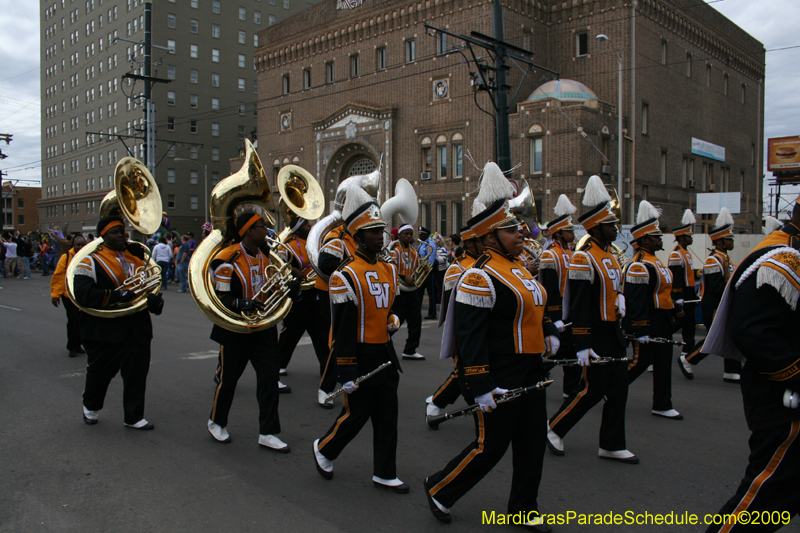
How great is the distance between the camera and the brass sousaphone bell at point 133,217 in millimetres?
5517

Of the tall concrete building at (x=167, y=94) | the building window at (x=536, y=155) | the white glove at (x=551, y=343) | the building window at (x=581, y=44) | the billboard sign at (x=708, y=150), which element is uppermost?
the tall concrete building at (x=167, y=94)

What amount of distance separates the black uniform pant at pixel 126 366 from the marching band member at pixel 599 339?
374 cm

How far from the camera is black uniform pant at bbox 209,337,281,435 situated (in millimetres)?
5039

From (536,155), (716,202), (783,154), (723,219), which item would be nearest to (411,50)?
(536,155)

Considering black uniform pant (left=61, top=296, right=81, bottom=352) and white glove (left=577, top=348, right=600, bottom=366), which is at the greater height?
white glove (left=577, top=348, right=600, bottom=366)

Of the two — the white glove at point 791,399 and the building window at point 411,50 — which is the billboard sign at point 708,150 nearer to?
the building window at point 411,50

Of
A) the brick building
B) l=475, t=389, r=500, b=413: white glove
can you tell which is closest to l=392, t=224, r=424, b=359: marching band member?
l=475, t=389, r=500, b=413: white glove

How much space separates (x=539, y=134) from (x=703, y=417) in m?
22.3

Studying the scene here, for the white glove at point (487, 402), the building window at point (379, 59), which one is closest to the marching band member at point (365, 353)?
the white glove at point (487, 402)

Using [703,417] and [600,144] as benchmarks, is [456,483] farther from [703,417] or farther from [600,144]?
[600,144]

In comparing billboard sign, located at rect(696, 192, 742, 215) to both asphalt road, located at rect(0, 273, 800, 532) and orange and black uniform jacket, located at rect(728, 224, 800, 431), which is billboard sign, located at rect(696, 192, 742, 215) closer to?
asphalt road, located at rect(0, 273, 800, 532)

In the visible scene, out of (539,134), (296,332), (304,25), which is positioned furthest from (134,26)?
(296,332)

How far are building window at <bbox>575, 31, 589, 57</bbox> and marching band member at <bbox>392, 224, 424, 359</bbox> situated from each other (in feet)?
81.2

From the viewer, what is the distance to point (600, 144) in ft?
88.0
